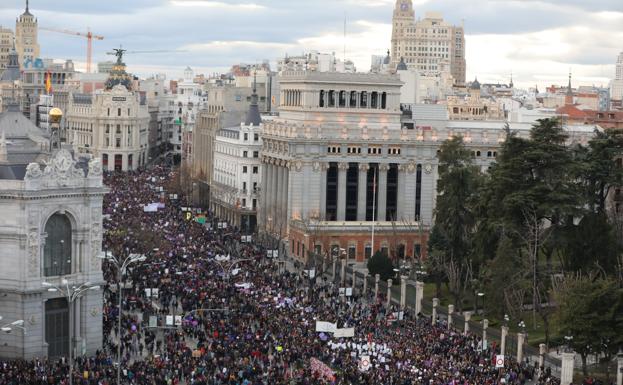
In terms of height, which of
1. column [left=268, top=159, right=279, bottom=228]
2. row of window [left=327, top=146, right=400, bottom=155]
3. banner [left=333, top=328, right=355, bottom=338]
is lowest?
banner [left=333, top=328, right=355, bottom=338]

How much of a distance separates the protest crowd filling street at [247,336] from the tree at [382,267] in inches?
120

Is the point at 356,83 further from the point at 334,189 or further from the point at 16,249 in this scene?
the point at 16,249

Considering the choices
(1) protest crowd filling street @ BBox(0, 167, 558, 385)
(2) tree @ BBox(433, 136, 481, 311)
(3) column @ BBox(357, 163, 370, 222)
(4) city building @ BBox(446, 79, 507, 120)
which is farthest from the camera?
(4) city building @ BBox(446, 79, 507, 120)

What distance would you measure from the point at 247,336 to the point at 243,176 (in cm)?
5888

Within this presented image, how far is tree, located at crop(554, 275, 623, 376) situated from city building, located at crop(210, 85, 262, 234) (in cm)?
5901

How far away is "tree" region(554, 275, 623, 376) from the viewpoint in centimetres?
5922

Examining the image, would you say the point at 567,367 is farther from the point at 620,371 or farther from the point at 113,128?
the point at 113,128

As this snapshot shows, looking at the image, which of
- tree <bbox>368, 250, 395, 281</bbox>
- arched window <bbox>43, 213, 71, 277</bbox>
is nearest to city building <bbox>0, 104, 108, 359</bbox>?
arched window <bbox>43, 213, 71, 277</bbox>

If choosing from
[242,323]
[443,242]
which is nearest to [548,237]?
[443,242]

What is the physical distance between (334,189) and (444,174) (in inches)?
753

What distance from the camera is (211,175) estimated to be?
140 meters

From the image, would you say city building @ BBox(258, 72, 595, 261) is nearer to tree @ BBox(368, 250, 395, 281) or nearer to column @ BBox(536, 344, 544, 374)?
tree @ BBox(368, 250, 395, 281)

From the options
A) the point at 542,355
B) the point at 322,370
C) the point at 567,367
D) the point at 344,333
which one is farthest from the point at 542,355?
the point at 322,370

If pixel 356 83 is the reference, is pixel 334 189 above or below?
below
